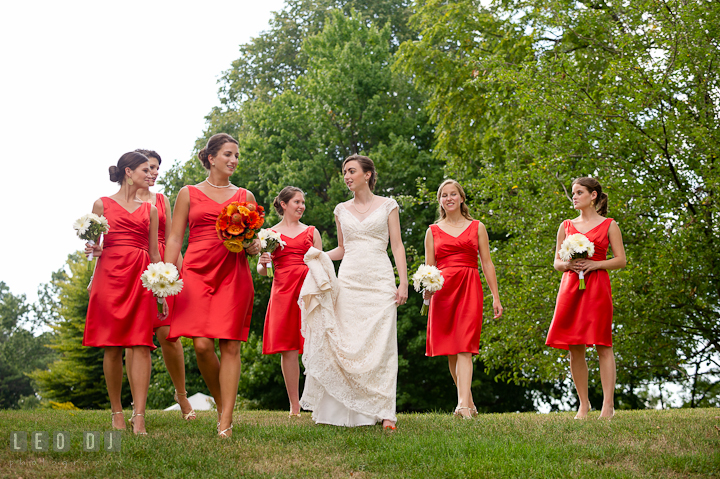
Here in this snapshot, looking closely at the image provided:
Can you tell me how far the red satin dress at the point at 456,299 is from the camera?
7.41 m

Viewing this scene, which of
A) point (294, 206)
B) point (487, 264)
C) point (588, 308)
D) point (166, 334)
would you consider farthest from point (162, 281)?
point (588, 308)

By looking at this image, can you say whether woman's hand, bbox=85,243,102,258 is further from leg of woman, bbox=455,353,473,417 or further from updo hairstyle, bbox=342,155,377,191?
leg of woman, bbox=455,353,473,417

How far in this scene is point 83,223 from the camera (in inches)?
232

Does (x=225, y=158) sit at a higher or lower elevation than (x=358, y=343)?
higher

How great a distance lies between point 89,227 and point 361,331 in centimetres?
271

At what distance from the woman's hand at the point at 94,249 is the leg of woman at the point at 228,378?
1.56 metres

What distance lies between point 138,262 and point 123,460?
7.01ft

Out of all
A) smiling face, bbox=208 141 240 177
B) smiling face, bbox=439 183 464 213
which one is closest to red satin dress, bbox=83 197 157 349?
smiling face, bbox=208 141 240 177

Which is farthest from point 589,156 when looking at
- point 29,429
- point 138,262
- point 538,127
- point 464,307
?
point 29,429

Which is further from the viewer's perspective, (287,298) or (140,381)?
(287,298)

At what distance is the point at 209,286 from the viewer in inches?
221

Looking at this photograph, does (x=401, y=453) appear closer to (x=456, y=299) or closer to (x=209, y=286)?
(x=209, y=286)

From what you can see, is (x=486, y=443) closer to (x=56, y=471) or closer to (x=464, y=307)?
(x=464, y=307)

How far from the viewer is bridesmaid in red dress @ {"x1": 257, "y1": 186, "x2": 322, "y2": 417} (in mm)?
8117
